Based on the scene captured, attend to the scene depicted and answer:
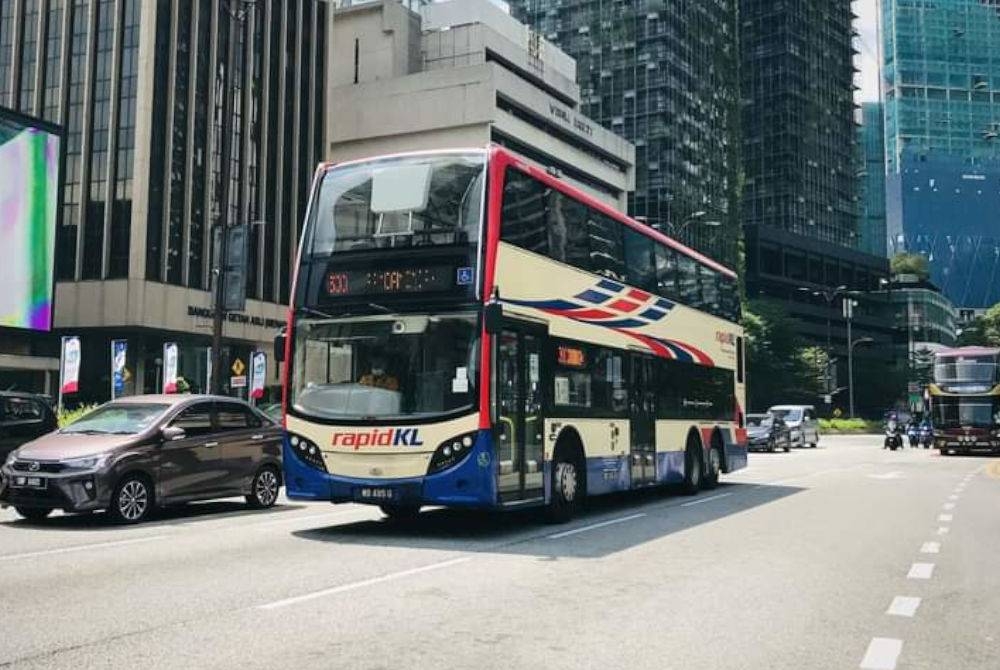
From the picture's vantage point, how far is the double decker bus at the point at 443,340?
36.1 feet

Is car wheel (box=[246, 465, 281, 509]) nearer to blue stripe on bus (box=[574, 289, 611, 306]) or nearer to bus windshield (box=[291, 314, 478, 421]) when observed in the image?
bus windshield (box=[291, 314, 478, 421])

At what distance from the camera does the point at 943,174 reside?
162625 millimetres

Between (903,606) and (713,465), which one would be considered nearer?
(903,606)

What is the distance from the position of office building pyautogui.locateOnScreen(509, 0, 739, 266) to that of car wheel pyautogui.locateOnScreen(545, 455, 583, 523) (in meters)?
85.3

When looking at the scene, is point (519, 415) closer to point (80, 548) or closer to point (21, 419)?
point (80, 548)

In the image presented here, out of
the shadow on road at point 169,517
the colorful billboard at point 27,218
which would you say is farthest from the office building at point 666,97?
the shadow on road at point 169,517

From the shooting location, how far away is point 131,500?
12500mm

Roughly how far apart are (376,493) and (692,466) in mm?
8356

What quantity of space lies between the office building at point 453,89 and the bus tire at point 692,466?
60.3m

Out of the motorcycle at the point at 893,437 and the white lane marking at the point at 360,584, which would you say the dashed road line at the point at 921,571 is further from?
the motorcycle at the point at 893,437

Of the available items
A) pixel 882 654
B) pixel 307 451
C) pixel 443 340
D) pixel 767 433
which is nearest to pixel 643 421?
pixel 443 340

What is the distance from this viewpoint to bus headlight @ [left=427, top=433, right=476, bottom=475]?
35.7ft

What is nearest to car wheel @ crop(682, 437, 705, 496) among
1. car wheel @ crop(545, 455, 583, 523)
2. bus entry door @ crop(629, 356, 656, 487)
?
bus entry door @ crop(629, 356, 656, 487)

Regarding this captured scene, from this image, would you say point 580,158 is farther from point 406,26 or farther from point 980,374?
point 980,374
